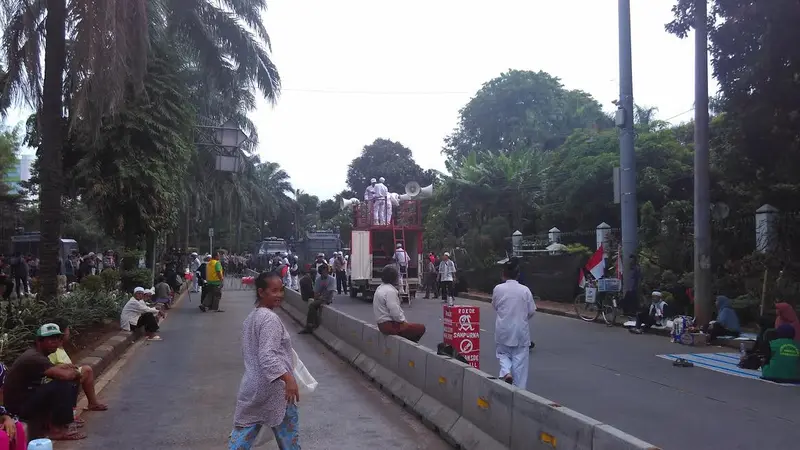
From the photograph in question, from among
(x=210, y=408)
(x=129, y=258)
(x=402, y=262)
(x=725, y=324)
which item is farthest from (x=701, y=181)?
(x=129, y=258)

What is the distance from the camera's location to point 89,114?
40.6ft

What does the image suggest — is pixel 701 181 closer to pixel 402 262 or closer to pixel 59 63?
pixel 402 262

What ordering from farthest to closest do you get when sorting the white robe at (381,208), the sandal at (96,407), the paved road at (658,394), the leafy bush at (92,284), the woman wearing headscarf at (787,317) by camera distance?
the white robe at (381,208) → the leafy bush at (92,284) → the woman wearing headscarf at (787,317) → the sandal at (96,407) → the paved road at (658,394)

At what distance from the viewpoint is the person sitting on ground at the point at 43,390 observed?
6.41 m

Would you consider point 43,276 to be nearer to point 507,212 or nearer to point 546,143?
point 507,212

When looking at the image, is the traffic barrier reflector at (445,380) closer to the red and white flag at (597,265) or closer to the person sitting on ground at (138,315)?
the person sitting on ground at (138,315)

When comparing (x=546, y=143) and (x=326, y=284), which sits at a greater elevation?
(x=546, y=143)

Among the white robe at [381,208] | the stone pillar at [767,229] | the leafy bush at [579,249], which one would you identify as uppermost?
the white robe at [381,208]

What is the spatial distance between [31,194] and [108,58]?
41541mm

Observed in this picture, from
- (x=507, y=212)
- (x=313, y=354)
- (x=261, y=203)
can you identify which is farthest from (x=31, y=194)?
(x=313, y=354)

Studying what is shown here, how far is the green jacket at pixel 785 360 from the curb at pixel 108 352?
30.1 feet

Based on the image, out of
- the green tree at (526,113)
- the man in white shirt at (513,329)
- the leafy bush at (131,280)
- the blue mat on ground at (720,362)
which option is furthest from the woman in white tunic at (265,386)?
the green tree at (526,113)

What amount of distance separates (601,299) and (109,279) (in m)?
12.7

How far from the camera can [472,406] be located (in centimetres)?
658
